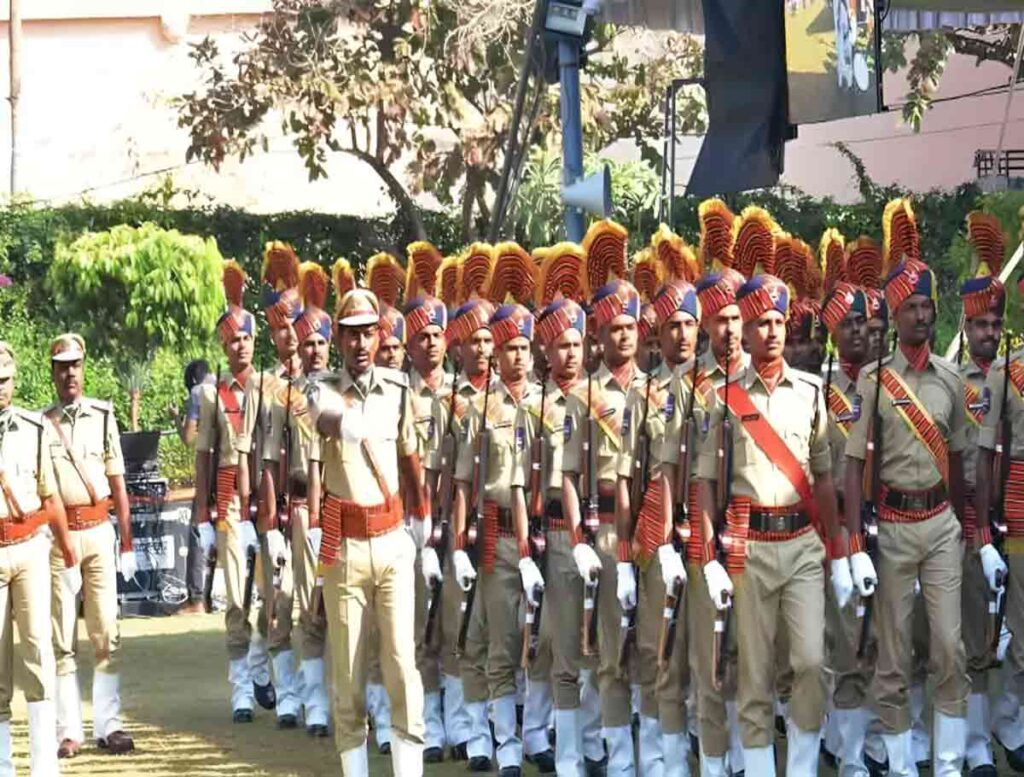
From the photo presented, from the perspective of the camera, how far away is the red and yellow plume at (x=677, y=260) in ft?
38.9

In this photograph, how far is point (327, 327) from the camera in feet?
44.0

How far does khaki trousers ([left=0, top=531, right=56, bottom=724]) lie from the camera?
1128 cm

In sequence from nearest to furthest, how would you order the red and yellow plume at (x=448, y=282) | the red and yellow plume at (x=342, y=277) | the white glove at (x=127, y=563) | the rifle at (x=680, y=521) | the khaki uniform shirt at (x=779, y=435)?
the khaki uniform shirt at (x=779, y=435), the rifle at (x=680, y=521), the white glove at (x=127, y=563), the red and yellow plume at (x=448, y=282), the red and yellow plume at (x=342, y=277)

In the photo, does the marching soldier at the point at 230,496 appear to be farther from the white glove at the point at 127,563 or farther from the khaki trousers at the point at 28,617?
the khaki trousers at the point at 28,617

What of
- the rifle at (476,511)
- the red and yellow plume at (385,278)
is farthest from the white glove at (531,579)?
the red and yellow plume at (385,278)

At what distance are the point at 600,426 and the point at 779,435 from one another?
4.49 ft

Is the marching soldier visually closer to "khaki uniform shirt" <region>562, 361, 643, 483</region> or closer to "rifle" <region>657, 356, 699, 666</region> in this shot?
"khaki uniform shirt" <region>562, 361, 643, 483</region>

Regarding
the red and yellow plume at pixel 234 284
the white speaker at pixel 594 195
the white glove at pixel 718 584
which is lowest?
the white glove at pixel 718 584

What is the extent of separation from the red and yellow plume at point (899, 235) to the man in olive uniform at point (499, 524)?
1792mm

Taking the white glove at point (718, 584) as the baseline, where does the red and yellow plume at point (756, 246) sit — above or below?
above

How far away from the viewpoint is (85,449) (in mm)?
13031

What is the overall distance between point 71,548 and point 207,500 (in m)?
1.95

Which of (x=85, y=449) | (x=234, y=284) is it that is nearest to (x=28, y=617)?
(x=85, y=449)

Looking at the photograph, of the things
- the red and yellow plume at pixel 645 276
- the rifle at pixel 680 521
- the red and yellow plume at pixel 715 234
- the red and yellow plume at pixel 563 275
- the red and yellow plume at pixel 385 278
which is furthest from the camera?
the red and yellow plume at pixel 385 278
